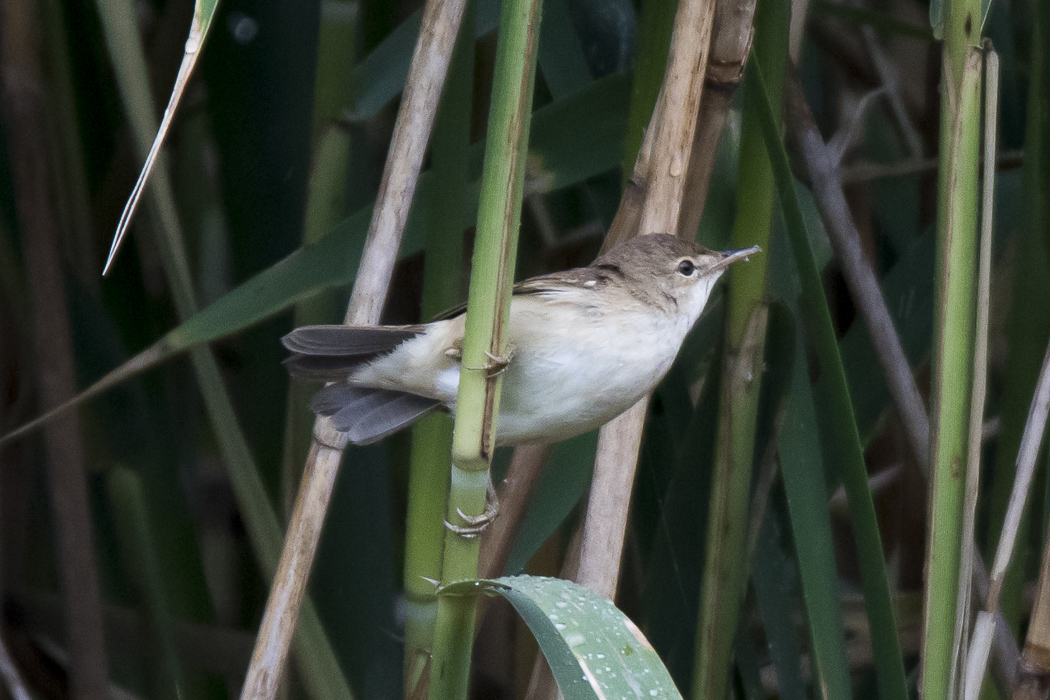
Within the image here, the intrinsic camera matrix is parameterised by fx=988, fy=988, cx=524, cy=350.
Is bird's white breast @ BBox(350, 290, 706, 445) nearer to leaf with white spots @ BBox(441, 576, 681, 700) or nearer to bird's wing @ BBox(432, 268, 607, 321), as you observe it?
bird's wing @ BBox(432, 268, 607, 321)

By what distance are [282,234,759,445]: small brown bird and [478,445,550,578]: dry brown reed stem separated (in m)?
0.16

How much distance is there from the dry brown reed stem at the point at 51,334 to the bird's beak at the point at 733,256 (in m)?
0.87

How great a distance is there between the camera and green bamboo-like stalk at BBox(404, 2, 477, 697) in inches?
39.6

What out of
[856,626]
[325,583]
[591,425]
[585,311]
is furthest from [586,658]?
[856,626]

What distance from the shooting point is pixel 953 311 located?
30.0 inches

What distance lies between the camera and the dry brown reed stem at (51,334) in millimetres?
1313

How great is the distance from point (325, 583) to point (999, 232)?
3.80 ft

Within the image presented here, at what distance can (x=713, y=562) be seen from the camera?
107 centimetres

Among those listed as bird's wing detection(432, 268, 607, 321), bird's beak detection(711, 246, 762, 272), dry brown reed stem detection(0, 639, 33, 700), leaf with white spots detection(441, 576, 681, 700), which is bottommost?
dry brown reed stem detection(0, 639, 33, 700)

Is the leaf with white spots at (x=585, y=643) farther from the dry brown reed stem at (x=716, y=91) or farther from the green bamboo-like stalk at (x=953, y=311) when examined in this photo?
the dry brown reed stem at (x=716, y=91)

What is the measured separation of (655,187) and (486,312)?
1.32 feet

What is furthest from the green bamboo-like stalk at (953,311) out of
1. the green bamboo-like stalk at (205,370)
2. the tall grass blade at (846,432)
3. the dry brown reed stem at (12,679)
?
the dry brown reed stem at (12,679)

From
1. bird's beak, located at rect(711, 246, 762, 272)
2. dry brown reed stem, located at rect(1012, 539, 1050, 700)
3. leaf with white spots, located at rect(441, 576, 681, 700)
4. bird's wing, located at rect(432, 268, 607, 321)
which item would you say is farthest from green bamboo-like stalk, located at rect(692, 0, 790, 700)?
leaf with white spots, located at rect(441, 576, 681, 700)

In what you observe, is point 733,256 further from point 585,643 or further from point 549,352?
point 585,643
